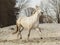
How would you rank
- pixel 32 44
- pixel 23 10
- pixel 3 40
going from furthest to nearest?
pixel 23 10
pixel 3 40
pixel 32 44

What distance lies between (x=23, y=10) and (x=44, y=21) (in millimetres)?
348

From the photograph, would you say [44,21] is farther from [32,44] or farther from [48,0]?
[32,44]

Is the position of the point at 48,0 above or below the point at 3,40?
above

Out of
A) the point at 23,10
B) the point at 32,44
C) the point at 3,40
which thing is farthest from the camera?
the point at 23,10

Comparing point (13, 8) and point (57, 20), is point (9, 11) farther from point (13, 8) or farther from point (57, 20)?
point (57, 20)

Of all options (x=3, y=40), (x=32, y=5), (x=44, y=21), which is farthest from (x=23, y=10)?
(x=3, y=40)

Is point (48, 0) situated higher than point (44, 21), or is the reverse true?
point (48, 0)

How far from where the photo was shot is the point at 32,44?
1507 mm

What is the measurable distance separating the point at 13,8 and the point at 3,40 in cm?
143

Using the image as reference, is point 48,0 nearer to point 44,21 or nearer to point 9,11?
point 44,21

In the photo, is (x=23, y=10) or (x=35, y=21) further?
(x=23, y=10)

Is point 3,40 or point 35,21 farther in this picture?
point 3,40

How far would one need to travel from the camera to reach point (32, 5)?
3055mm

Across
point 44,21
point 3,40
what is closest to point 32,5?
point 44,21
